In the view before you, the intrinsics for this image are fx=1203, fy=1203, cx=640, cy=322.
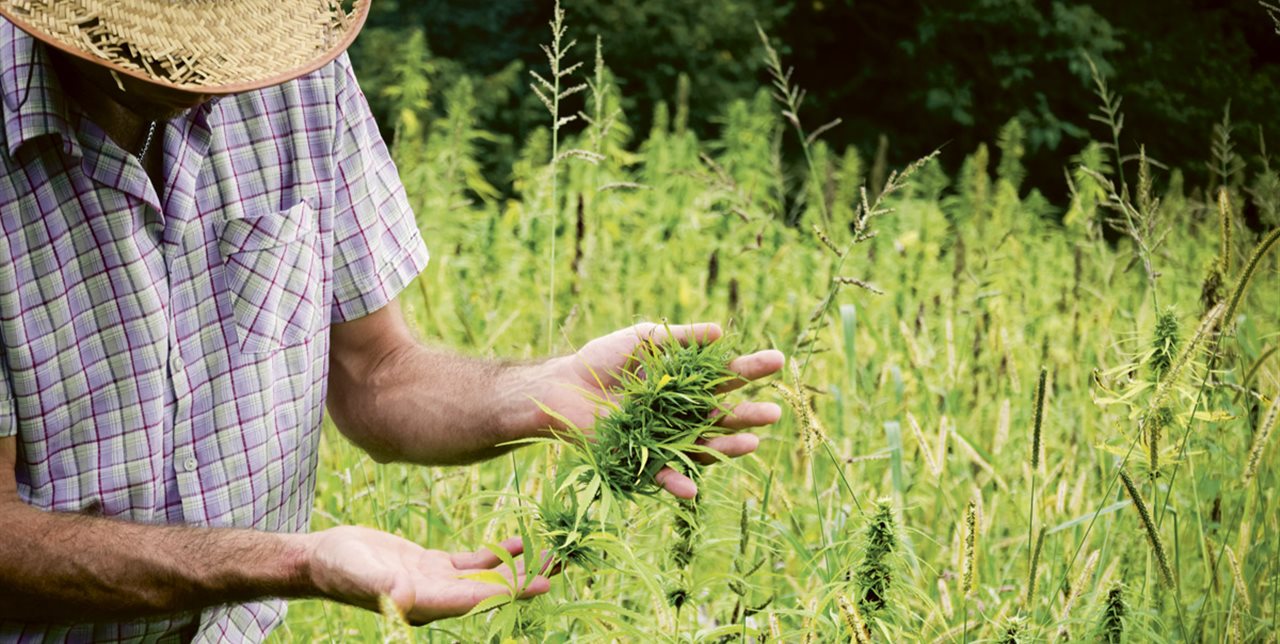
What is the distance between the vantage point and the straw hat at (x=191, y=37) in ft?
5.23

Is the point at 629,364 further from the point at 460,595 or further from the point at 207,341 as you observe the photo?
the point at 207,341

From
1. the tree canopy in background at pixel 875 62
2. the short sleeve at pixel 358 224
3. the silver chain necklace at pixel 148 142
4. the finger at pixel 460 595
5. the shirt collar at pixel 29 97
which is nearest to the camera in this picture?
the finger at pixel 460 595

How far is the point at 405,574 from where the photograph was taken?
153cm

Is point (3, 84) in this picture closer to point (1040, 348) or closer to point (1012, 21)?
point (1040, 348)

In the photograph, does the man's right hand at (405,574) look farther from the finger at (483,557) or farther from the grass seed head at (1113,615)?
the grass seed head at (1113,615)

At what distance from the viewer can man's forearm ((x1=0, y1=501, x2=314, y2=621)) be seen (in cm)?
168

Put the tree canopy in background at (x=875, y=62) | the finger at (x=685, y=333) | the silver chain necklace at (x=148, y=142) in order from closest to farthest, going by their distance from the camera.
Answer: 1. the finger at (x=685, y=333)
2. the silver chain necklace at (x=148, y=142)
3. the tree canopy in background at (x=875, y=62)

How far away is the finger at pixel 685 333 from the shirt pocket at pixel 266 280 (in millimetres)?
689

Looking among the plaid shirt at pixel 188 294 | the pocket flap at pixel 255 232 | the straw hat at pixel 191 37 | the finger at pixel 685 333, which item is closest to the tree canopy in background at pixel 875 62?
the plaid shirt at pixel 188 294

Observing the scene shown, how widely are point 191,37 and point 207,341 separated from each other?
1.79 ft

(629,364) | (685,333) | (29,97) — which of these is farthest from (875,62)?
(29,97)

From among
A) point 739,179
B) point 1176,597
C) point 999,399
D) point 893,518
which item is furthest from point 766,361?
point 739,179

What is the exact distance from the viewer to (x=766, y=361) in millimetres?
1690

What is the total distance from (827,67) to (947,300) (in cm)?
574
